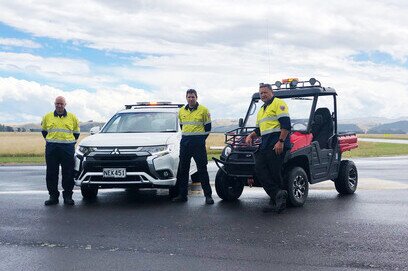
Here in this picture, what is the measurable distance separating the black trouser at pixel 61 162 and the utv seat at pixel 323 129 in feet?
13.9

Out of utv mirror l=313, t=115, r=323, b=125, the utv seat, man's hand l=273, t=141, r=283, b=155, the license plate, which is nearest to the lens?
man's hand l=273, t=141, r=283, b=155

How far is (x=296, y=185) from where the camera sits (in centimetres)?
908

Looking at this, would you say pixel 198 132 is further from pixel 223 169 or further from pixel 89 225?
pixel 89 225

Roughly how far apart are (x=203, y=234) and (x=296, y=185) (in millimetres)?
2646

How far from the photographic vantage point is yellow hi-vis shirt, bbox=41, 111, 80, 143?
32.0 ft

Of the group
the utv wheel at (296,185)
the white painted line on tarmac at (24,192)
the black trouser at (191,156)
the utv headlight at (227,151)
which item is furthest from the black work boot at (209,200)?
the white painted line on tarmac at (24,192)

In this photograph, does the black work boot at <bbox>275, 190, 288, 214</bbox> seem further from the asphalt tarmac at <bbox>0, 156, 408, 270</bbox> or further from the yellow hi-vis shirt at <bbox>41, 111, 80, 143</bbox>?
the yellow hi-vis shirt at <bbox>41, 111, 80, 143</bbox>

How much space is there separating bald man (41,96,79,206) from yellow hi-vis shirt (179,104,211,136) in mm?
1977

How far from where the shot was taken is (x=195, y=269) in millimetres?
5281

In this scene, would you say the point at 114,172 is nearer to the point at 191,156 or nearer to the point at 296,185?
the point at 191,156

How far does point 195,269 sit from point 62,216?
3700 millimetres

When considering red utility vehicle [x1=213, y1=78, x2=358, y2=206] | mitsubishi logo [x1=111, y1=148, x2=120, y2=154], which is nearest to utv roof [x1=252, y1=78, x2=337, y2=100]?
red utility vehicle [x1=213, y1=78, x2=358, y2=206]

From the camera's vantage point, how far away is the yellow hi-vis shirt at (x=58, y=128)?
9.76m

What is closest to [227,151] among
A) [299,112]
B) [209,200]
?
[209,200]
